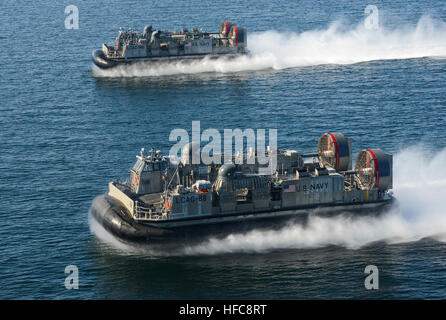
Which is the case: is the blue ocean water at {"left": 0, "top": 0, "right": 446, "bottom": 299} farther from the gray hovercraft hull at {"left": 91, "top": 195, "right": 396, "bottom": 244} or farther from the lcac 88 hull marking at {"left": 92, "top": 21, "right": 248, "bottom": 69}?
the lcac 88 hull marking at {"left": 92, "top": 21, "right": 248, "bottom": 69}

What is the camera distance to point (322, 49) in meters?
110

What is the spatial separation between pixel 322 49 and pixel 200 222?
65.5 m

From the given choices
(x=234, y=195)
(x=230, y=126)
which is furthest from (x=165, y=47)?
(x=234, y=195)

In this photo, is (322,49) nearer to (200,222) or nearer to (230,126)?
(230,126)

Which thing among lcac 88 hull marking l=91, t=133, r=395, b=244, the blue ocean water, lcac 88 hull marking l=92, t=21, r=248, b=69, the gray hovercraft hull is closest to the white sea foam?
the blue ocean water

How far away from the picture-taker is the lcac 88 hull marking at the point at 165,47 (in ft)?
329

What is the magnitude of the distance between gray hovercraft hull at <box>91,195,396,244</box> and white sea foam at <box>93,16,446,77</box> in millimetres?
50982

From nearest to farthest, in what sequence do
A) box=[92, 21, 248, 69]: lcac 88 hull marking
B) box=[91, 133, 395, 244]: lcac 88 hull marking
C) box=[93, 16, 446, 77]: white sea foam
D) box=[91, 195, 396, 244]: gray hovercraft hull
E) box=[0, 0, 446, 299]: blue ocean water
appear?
box=[0, 0, 446, 299]: blue ocean water < box=[91, 195, 396, 244]: gray hovercraft hull < box=[91, 133, 395, 244]: lcac 88 hull marking < box=[92, 21, 248, 69]: lcac 88 hull marking < box=[93, 16, 446, 77]: white sea foam

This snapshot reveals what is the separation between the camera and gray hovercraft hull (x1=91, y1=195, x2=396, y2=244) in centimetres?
4975

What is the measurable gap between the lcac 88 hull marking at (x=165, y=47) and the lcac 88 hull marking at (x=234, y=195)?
48.3 meters

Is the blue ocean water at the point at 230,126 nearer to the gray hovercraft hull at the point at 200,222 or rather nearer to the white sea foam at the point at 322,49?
the white sea foam at the point at 322,49

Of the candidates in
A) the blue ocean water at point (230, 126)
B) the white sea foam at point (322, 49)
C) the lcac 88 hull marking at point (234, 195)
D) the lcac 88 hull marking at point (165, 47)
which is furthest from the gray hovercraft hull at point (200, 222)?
the white sea foam at point (322, 49)

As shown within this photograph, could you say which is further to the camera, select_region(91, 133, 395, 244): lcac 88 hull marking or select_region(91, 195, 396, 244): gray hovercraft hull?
select_region(91, 133, 395, 244): lcac 88 hull marking

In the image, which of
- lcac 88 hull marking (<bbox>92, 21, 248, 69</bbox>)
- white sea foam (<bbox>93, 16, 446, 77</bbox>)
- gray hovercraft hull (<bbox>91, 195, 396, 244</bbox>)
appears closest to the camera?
gray hovercraft hull (<bbox>91, 195, 396, 244</bbox>)
